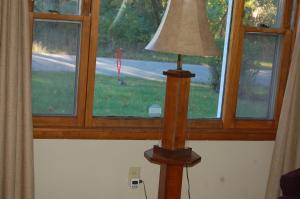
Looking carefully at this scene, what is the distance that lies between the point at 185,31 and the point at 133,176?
1.18 m

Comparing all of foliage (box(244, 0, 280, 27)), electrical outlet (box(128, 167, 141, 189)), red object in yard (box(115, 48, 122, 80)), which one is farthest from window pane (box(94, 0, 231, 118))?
electrical outlet (box(128, 167, 141, 189))

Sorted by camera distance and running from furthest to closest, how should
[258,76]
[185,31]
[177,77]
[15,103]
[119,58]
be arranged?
[258,76] < [119,58] < [15,103] < [177,77] < [185,31]

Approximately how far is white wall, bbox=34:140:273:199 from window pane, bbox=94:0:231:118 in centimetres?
25

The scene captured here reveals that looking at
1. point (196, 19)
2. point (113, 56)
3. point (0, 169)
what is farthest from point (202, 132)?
point (0, 169)

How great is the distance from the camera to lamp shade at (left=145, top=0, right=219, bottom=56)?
2494 mm

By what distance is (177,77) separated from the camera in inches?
102

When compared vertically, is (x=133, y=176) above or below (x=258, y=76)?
below

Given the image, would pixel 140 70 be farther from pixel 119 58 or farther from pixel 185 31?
pixel 185 31

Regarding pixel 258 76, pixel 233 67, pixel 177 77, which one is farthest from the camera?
pixel 258 76

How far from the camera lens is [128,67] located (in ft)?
10.8

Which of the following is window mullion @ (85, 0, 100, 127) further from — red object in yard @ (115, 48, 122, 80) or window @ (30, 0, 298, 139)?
red object in yard @ (115, 48, 122, 80)

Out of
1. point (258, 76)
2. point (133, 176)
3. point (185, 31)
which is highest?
point (185, 31)

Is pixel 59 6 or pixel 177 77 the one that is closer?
pixel 177 77

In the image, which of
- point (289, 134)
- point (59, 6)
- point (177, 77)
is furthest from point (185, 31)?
point (289, 134)
